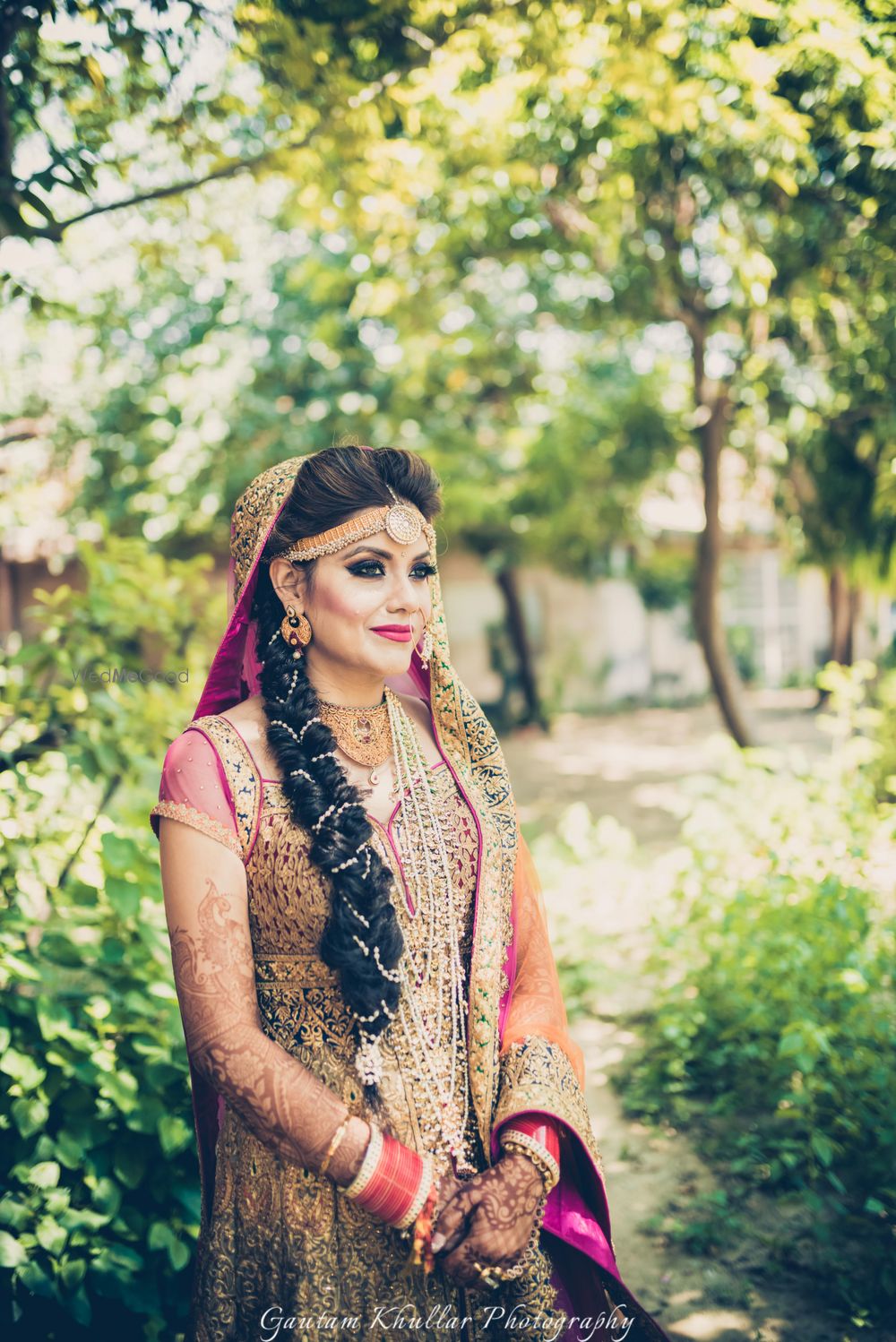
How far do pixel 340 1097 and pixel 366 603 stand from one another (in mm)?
829

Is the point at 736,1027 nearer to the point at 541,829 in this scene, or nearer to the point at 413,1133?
the point at 413,1133

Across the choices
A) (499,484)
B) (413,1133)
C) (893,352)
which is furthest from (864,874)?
(499,484)

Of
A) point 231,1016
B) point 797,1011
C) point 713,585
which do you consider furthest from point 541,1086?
point 713,585

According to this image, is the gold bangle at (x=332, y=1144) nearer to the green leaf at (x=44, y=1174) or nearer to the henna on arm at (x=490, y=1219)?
the henna on arm at (x=490, y=1219)

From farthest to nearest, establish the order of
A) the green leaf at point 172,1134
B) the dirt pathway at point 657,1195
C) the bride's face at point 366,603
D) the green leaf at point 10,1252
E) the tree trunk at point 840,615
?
the tree trunk at point 840,615, the dirt pathway at point 657,1195, the green leaf at point 172,1134, the green leaf at point 10,1252, the bride's face at point 366,603

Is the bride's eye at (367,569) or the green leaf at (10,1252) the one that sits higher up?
the bride's eye at (367,569)

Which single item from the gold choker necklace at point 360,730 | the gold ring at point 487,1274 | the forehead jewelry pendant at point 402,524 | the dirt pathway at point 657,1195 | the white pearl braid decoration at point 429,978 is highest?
the forehead jewelry pendant at point 402,524

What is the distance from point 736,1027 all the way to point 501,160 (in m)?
4.57

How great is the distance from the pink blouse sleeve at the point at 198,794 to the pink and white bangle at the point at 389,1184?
19.7 inches

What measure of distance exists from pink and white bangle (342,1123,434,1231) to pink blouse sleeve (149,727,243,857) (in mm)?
500

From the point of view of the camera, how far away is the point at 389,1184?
54.9 inches

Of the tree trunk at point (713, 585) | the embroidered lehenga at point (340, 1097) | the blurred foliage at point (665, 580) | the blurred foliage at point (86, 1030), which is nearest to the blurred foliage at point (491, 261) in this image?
the tree trunk at point (713, 585)

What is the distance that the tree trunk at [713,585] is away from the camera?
22.6 ft

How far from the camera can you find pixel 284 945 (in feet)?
5.09
